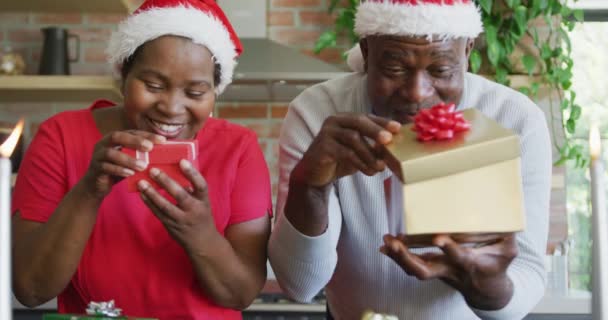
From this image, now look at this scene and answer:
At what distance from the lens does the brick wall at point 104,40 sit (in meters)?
3.10

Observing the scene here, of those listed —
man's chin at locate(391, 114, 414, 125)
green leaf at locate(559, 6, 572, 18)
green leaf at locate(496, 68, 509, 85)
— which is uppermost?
green leaf at locate(559, 6, 572, 18)

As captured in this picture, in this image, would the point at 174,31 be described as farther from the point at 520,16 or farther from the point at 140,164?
the point at 520,16

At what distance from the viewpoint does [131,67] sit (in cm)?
121

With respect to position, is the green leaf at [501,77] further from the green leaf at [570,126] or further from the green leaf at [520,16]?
the green leaf at [570,126]

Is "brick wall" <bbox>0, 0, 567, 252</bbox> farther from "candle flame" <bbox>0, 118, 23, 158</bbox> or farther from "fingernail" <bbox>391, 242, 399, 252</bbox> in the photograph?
"candle flame" <bbox>0, 118, 23, 158</bbox>

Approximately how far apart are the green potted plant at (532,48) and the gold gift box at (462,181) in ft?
6.58

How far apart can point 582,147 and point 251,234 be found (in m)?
2.21

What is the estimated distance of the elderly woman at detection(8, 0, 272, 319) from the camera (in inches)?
43.2

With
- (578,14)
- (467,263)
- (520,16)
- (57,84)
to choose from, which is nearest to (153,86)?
(467,263)

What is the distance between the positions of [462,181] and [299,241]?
0.35 meters

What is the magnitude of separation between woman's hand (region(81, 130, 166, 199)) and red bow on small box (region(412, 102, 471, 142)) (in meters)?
0.35

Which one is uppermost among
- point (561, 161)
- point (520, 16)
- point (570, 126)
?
point (520, 16)

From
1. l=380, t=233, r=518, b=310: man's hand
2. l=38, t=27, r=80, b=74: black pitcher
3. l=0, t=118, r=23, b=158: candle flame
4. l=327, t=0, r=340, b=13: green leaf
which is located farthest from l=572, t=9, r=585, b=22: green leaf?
A: l=0, t=118, r=23, b=158: candle flame

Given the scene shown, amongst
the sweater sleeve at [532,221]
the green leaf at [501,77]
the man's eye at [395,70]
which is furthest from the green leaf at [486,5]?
the man's eye at [395,70]
